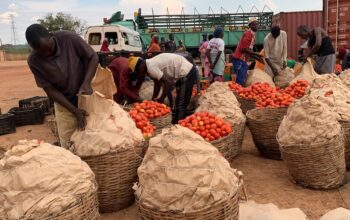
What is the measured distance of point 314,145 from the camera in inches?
148

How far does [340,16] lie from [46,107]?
29.9 feet

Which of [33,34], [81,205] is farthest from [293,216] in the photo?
[33,34]

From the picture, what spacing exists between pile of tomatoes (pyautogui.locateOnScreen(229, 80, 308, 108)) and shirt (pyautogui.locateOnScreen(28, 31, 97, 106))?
276 centimetres

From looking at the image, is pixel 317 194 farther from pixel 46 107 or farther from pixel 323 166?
pixel 46 107

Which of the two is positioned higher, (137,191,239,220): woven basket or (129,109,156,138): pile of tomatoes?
(129,109,156,138): pile of tomatoes

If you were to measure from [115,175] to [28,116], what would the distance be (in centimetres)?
602

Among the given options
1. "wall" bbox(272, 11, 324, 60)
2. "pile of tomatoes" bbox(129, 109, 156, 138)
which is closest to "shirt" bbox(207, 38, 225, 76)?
"pile of tomatoes" bbox(129, 109, 156, 138)

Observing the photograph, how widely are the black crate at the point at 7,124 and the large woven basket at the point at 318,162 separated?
247 inches

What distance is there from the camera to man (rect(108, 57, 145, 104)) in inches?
236

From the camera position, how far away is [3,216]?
97.7 inches

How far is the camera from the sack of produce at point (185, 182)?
2.65 m

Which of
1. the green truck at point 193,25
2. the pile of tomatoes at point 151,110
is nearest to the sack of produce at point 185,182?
the pile of tomatoes at point 151,110

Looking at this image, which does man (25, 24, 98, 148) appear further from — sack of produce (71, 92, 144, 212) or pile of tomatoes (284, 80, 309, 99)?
pile of tomatoes (284, 80, 309, 99)

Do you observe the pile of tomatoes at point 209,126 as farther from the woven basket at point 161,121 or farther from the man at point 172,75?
the man at point 172,75
